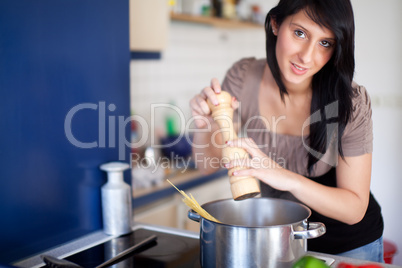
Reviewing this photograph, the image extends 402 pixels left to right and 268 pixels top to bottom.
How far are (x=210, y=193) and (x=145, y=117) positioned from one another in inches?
23.6

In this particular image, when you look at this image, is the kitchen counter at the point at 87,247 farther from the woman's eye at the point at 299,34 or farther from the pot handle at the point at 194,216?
the woman's eye at the point at 299,34

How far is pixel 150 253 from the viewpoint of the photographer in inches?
37.4

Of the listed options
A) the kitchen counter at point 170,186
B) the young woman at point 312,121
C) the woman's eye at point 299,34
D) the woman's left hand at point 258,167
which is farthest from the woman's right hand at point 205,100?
the kitchen counter at point 170,186

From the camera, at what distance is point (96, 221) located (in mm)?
1092

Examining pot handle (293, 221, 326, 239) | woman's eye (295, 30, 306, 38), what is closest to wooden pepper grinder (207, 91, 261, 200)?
pot handle (293, 221, 326, 239)

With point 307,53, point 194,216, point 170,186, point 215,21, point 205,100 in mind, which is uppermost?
point 215,21

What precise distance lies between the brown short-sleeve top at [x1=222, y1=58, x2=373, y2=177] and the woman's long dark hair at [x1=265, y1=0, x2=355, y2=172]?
0.02 metres

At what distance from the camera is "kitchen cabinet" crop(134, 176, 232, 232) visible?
216cm

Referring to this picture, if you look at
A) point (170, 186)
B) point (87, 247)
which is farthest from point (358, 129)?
point (170, 186)

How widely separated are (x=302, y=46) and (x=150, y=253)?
1.93 feet

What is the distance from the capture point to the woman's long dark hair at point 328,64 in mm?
965

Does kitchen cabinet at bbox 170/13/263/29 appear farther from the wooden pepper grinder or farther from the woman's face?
the wooden pepper grinder

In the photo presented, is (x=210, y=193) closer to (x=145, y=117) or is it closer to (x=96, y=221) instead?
(x=145, y=117)

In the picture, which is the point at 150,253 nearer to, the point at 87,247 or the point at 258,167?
the point at 87,247
